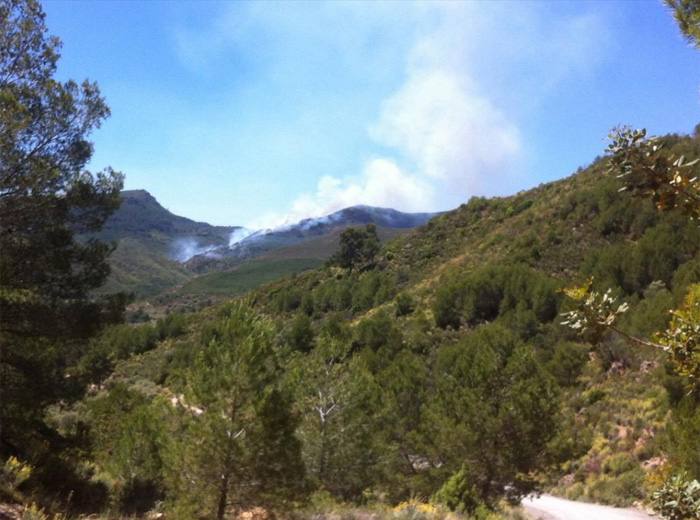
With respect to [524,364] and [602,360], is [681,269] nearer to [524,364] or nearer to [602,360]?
[602,360]

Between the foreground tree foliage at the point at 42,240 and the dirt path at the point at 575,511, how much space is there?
13726mm

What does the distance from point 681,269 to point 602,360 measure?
294 inches

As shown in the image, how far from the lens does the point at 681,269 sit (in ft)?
113

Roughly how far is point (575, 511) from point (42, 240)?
18.5 meters

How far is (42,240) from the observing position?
40.2 ft

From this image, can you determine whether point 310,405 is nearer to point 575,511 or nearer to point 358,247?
point 575,511

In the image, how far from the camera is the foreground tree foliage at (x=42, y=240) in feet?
35.1

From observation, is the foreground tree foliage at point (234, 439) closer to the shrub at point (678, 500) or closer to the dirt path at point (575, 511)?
the shrub at point (678, 500)

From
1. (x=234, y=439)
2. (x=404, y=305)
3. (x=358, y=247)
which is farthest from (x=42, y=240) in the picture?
(x=358, y=247)

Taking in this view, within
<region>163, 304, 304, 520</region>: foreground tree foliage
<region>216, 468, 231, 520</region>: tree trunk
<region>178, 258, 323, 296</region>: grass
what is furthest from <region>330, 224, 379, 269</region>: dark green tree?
<region>178, 258, 323, 296</region>: grass

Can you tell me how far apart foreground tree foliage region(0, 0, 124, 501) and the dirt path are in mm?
13726

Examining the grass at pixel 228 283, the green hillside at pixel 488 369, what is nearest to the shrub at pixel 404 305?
the green hillside at pixel 488 369

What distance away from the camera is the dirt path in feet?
59.0

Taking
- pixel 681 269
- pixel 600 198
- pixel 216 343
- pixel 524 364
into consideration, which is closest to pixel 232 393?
pixel 216 343
